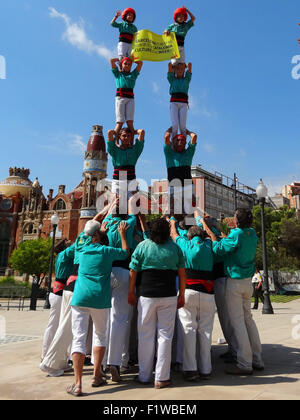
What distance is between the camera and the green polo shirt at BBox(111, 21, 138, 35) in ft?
27.8

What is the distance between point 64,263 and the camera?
5605mm

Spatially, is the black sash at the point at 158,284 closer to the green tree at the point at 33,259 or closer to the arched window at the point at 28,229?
the green tree at the point at 33,259

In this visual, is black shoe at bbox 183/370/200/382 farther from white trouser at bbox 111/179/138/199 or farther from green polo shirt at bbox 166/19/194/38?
green polo shirt at bbox 166/19/194/38

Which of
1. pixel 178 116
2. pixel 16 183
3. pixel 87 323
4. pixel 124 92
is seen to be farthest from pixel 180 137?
pixel 16 183

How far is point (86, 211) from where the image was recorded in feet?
166

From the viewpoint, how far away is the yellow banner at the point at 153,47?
7.87 m

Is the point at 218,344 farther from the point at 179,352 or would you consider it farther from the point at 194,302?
the point at 194,302

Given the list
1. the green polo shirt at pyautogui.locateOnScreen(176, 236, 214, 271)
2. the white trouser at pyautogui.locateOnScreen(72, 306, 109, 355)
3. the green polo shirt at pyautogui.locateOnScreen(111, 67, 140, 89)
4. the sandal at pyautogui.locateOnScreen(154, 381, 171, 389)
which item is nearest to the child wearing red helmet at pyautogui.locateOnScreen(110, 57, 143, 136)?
the green polo shirt at pyautogui.locateOnScreen(111, 67, 140, 89)

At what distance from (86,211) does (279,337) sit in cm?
4458

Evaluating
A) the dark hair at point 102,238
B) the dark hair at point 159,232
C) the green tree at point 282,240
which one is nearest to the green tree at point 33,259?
the green tree at point 282,240

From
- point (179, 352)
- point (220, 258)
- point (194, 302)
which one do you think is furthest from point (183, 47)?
point (179, 352)

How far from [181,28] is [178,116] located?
2308 mm

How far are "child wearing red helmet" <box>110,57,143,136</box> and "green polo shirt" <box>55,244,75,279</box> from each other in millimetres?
3359

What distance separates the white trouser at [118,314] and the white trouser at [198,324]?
83cm
